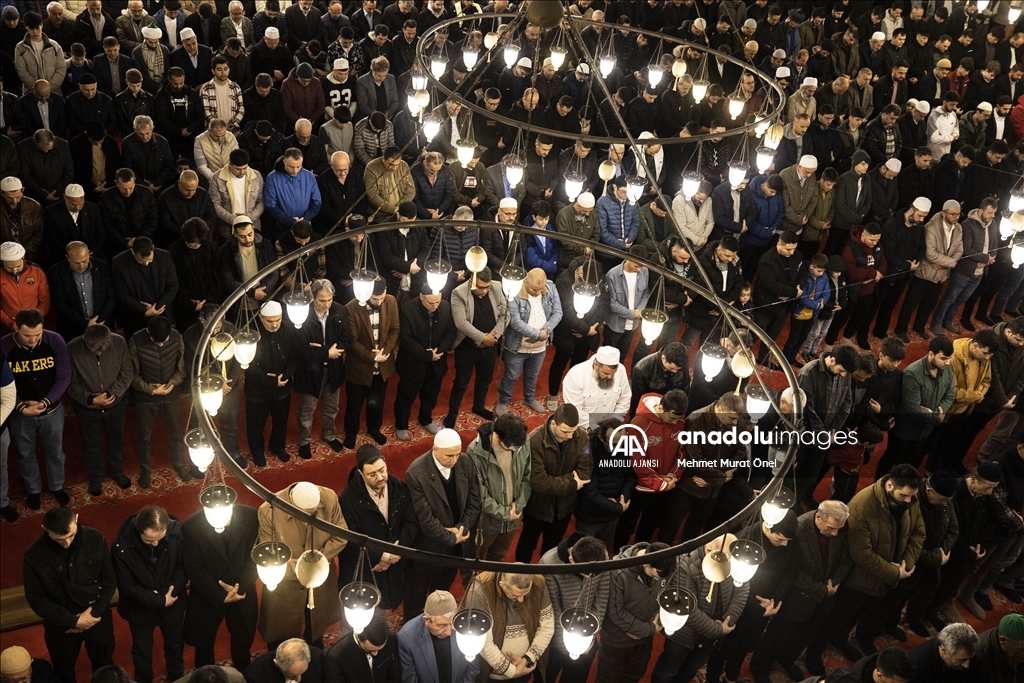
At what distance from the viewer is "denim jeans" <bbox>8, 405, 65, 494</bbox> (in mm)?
7852

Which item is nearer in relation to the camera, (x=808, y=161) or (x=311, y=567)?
(x=311, y=567)

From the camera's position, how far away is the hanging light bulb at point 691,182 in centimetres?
1027

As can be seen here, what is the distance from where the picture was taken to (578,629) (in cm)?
615

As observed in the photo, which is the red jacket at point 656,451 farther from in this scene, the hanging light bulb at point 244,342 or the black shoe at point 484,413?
the hanging light bulb at point 244,342

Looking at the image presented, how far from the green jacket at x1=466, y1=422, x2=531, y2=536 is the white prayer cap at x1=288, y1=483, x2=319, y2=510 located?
1234 millimetres

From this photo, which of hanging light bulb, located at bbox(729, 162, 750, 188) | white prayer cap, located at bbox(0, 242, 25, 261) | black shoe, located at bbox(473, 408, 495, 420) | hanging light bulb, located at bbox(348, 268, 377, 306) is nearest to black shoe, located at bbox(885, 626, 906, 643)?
black shoe, located at bbox(473, 408, 495, 420)

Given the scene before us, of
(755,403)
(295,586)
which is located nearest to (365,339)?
(295,586)

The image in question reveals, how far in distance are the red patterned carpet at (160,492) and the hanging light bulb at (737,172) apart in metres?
3.01

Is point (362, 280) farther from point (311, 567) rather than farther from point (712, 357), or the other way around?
point (712, 357)

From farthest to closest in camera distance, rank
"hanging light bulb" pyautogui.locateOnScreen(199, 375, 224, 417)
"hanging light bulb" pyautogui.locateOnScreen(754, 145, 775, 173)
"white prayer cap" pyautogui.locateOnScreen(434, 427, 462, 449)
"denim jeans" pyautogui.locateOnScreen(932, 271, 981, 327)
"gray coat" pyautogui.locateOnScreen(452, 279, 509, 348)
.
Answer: "denim jeans" pyautogui.locateOnScreen(932, 271, 981, 327) → "hanging light bulb" pyautogui.locateOnScreen(754, 145, 775, 173) → "gray coat" pyautogui.locateOnScreen(452, 279, 509, 348) → "white prayer cap" pyautogui.locateOnScreen(434, 427, 462, 449) → "hanging light bulb" pyautogui.locateOnScreen(199, 375, 224, 417)

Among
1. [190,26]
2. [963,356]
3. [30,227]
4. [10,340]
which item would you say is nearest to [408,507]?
[10,340]

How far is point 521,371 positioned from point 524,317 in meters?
0.91

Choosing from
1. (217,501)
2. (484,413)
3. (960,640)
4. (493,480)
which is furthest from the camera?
(484,413)

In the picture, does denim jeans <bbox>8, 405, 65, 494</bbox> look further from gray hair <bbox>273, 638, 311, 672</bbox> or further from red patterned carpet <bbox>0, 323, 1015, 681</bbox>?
gray hair <bbox>273, 638, 311, 672</bbox>
